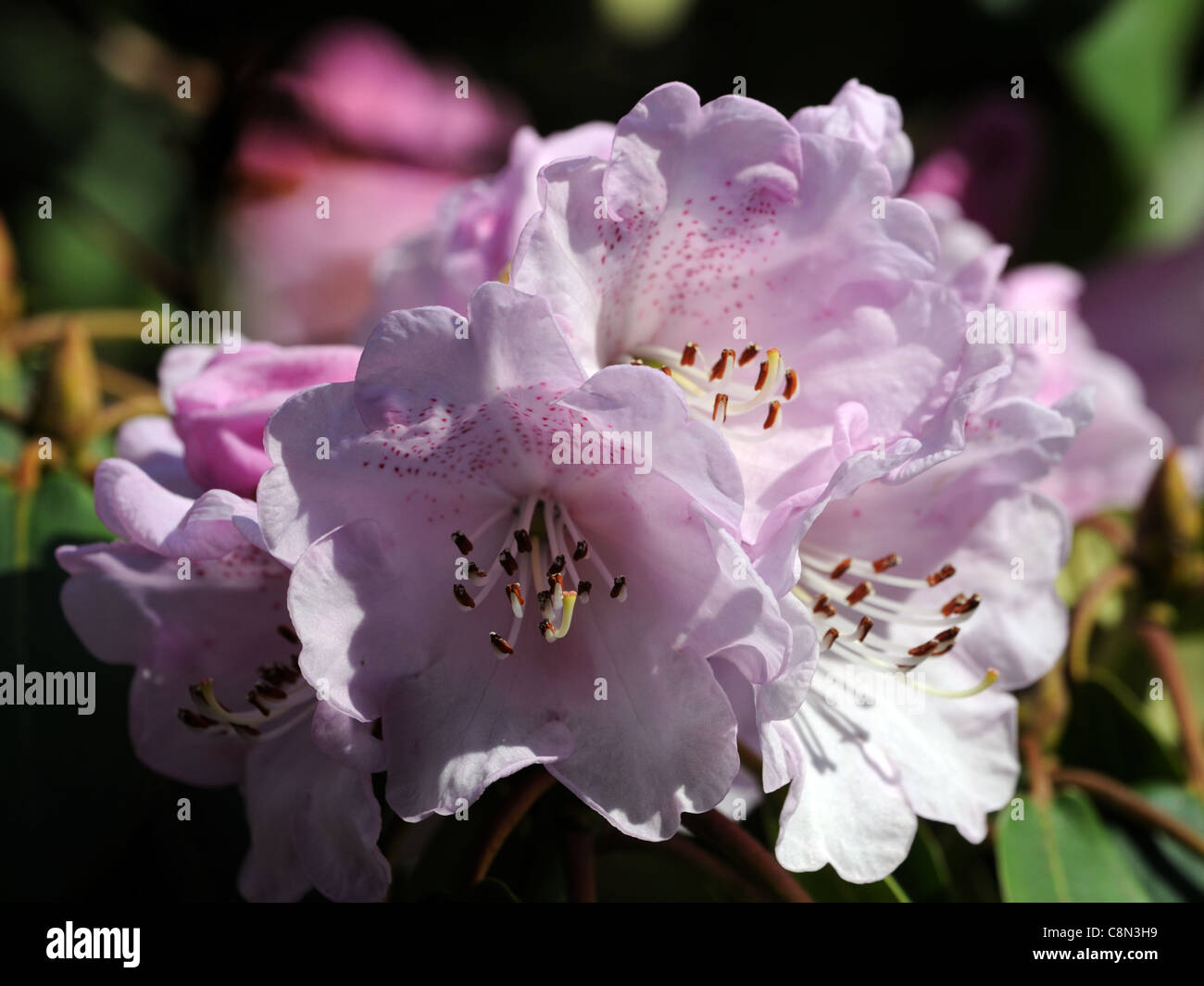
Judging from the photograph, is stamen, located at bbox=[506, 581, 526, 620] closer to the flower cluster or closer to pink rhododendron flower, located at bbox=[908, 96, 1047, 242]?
the flower cluster

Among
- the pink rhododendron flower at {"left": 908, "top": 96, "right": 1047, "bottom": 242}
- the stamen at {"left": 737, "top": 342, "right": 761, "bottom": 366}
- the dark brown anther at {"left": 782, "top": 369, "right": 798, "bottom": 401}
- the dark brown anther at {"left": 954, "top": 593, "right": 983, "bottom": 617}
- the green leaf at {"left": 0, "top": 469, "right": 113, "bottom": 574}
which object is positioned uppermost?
the pink rhododendron flower at {"left": 908, "top": 96, "right": 1047, "bottom": 242}

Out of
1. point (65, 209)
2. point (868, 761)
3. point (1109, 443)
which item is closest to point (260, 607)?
point (868, 761)

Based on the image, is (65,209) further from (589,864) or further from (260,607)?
(589,864)

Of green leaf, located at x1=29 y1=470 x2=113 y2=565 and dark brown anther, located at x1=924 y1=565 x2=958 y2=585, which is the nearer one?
dark brown anther, located at x1=924 y1=565 x2=958 y2=585

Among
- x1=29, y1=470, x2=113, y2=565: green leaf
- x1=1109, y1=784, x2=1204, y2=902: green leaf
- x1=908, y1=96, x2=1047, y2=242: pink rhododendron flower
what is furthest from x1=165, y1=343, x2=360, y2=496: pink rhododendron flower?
x1=908, y1=96, x2=1047, y2=242: pink rhododendron flower

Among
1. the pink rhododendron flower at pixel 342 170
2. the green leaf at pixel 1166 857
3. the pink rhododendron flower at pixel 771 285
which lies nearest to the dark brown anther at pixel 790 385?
the pink rhododendron flower at pixel 771 285

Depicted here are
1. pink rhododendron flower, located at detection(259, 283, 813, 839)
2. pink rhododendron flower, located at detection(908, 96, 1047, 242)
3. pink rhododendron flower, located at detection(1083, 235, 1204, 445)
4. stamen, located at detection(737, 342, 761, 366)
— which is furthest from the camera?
pink rhododendron flower, located at detection(1083, 235, 1204, 445)
